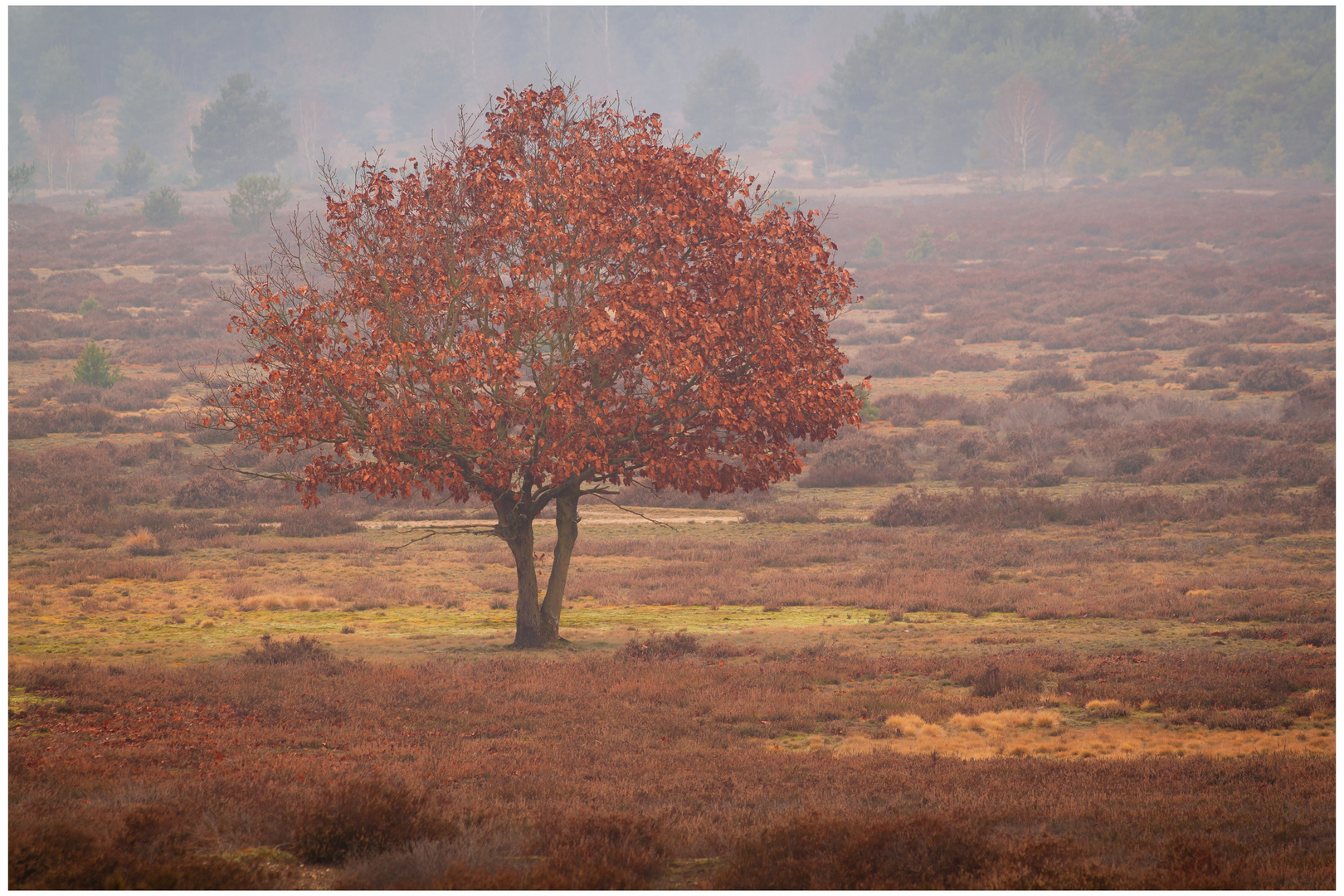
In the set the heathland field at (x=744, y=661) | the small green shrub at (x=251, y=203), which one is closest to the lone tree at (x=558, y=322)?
the heathland field at (x=744, y=661)

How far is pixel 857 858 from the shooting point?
6.49 metres

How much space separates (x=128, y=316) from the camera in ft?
170

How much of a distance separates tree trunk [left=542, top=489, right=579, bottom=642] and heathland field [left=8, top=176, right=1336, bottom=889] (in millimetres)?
629

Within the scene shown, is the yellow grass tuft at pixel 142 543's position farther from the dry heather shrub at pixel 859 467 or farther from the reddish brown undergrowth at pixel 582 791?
the dry heather shrub at pixel 859 467

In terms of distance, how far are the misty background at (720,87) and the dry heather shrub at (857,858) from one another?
75933 millimetres

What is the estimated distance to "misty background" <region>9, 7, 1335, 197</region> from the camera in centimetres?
8831

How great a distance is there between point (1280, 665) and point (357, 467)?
1106 centimetres

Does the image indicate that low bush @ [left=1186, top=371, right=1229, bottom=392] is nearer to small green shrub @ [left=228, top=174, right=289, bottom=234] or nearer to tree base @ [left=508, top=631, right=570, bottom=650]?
tree base @ [left=508, top=631, right=570, bottom=650]

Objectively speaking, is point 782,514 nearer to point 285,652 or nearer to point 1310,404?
point 285,652

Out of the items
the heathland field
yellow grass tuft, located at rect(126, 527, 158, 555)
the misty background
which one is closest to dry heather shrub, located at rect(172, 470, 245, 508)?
the heathland field

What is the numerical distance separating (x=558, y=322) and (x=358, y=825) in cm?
788

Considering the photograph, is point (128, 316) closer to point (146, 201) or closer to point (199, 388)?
point (199, 388)

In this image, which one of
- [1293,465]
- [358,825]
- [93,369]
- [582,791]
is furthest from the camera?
[93,369]

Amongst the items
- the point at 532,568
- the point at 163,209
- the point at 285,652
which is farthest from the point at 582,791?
the point at 163,209
